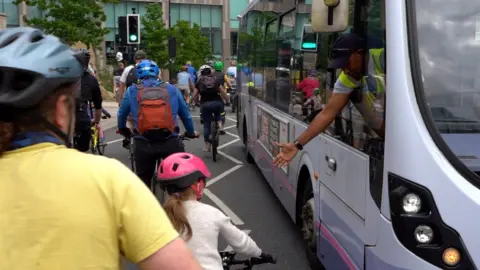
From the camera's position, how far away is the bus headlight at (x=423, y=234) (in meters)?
2.96

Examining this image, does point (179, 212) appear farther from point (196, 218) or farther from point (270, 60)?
point (270, 60)

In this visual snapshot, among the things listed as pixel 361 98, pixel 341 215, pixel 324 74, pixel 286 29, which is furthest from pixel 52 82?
pixel 286 29

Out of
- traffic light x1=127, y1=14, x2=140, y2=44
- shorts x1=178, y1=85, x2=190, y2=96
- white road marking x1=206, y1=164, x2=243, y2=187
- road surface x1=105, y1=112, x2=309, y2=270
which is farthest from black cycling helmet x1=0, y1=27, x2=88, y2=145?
shorts x1=178, y1=85, x2=190, y2=96

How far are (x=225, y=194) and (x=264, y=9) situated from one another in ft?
8.86

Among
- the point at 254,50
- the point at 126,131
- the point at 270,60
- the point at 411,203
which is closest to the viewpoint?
the point at 411,203

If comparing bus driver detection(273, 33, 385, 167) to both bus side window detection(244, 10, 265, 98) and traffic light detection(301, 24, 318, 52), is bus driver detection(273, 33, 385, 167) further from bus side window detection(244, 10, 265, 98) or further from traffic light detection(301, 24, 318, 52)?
bus side window detection(244, 10, 265, 98)

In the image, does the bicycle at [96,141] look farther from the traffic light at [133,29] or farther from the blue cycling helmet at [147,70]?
the traffic light at [133,29]

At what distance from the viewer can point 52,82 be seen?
5.05ft

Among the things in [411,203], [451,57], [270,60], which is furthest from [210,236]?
[270,60]

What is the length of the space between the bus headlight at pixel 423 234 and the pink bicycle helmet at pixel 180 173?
111 cm

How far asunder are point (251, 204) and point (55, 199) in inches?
259

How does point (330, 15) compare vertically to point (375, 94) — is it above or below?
above

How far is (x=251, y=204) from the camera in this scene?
314 inches

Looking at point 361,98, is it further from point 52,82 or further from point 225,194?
point 225,194
